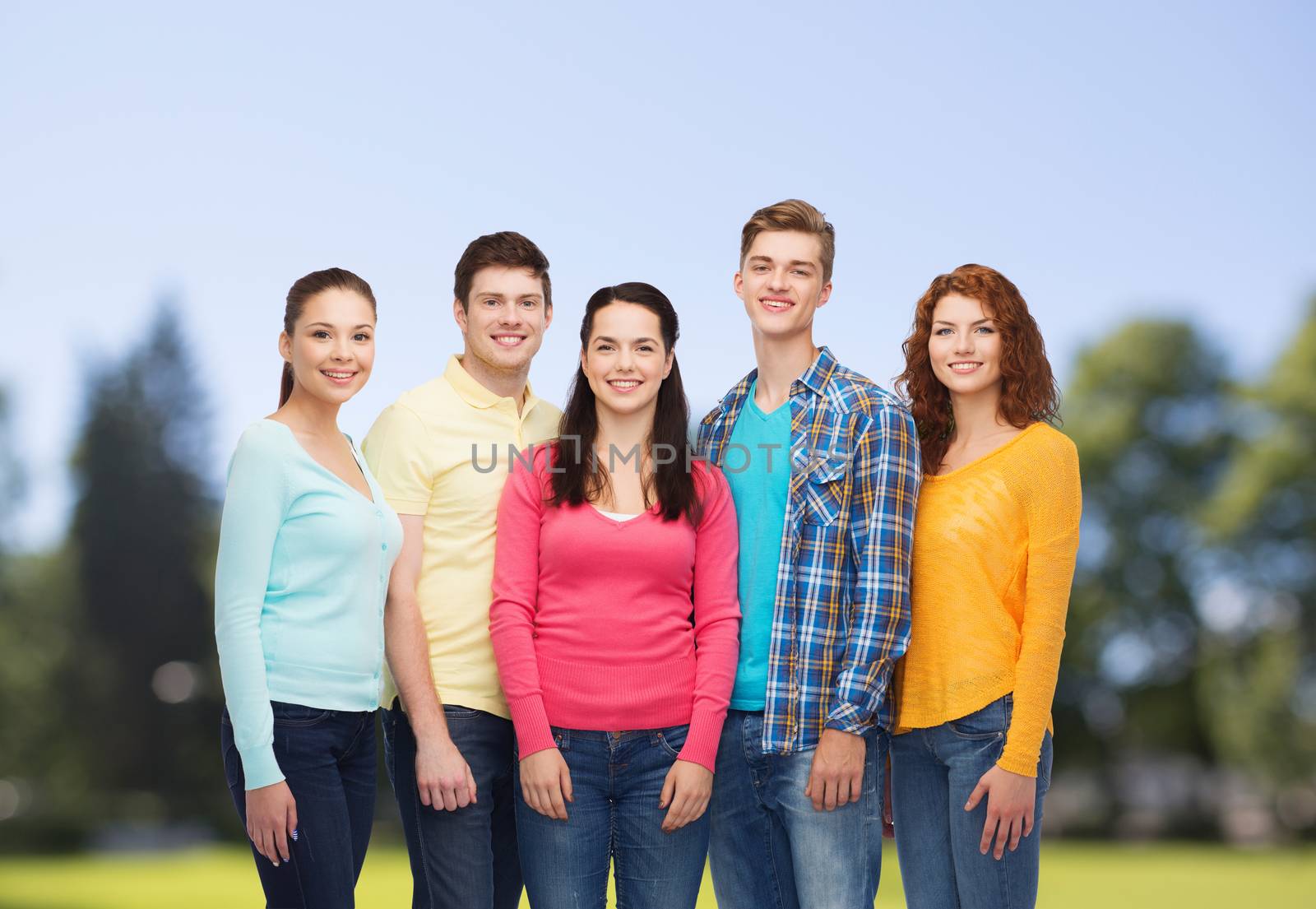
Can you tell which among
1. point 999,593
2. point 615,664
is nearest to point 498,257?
point 615,664

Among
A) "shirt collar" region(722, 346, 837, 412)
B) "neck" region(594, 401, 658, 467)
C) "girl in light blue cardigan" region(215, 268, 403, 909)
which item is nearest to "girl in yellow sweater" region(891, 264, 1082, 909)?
"shirt collar" region(722, 346, 837, 412)

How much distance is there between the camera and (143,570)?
1224 inches

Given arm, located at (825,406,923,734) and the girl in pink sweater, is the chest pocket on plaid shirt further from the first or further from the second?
the girl in pink sweater

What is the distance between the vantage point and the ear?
13.4ft

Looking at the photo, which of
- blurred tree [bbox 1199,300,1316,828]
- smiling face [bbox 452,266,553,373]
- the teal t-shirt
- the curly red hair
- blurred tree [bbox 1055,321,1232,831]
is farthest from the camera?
blurred tree [bbox 1055,321,1232,831]

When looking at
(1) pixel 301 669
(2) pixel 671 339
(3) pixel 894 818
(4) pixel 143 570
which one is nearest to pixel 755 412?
(2) pixel 671 339

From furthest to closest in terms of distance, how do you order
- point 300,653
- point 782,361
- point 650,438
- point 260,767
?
point 782,361, point 650,438, point 300,653, point 260,767

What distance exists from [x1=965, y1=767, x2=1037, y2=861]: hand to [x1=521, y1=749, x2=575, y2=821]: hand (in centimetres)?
119

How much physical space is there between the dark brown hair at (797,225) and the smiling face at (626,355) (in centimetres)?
54

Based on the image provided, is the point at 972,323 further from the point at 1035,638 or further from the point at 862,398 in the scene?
the point at 1035,638

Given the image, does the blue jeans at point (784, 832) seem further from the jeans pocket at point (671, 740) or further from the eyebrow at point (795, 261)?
the eyebrow at point (795, 261)

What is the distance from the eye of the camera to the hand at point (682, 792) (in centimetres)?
350

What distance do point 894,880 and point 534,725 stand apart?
60.0 feet

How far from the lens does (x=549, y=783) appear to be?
348 centimetres
